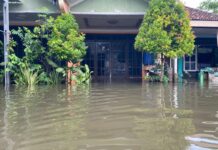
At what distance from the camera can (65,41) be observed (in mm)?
14164

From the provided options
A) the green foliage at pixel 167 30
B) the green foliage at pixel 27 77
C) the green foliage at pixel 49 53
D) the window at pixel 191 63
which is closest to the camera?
the green foliage at pixel 27 77

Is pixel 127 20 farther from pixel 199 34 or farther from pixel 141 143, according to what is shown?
pixel 141 143

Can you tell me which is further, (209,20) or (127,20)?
(127,20)

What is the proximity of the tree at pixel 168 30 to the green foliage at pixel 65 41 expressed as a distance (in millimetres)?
2674

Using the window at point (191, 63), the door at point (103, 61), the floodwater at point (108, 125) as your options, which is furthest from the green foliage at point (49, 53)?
the window at point (191, 63)

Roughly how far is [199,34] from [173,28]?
22.2 ft

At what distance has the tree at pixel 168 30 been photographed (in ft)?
47.5

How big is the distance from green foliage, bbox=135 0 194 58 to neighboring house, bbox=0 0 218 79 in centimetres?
194

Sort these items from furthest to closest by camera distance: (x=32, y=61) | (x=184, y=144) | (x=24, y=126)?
(x=32, y=61) < (x=24, y=126) < (x=184, y=144)

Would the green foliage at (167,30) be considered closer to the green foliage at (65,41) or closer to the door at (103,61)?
the green foliage at (65,41)

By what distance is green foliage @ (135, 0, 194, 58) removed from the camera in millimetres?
14453

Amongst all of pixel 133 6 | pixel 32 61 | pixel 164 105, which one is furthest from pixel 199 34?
pixel 164 105

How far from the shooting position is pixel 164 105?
24.4 feet

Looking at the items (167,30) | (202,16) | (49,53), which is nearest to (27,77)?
(49,53)
